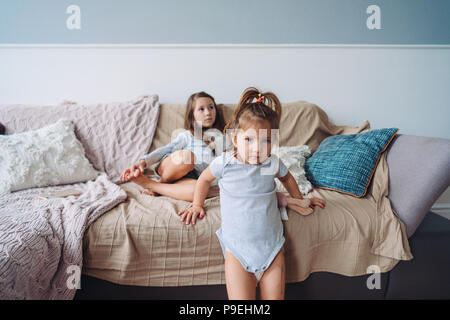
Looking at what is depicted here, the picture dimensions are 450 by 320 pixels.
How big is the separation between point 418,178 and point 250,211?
709 mm

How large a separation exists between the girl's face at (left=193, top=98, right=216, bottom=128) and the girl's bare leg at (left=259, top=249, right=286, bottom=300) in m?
0.80

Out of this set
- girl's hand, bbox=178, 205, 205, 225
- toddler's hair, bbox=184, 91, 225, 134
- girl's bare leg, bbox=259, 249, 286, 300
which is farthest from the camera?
toddler's hair, bbox=184, 91, 225, 134

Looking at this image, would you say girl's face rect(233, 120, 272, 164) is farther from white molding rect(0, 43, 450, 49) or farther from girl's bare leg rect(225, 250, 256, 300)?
white molding rect(0, 43, 450, 49)

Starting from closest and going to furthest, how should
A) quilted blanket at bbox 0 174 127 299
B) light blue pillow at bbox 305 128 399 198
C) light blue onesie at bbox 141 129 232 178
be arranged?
quilted blanket at bbox 0 174 127 299 → light blue pillow at bbox 305 128 399 198 → light blue onesie at bbox 141 129 232 178

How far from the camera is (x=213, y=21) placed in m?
1.71

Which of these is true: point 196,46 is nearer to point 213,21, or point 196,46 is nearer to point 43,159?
point 213,21

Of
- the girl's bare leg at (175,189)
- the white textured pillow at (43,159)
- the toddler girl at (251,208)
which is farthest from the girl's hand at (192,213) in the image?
the white textured pillow at (43,159)

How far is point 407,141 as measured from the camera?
1.15 metres

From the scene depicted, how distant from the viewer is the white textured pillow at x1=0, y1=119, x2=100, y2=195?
119 centimetres

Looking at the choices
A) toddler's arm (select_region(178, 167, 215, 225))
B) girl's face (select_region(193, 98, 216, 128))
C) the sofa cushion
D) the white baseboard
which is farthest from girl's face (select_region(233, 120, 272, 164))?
the white baseboard

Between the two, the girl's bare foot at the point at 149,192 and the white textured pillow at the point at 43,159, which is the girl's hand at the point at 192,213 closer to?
the girl's bare foot at the point at 149,192

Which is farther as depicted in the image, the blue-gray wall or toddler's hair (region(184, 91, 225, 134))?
the blue-gray wall

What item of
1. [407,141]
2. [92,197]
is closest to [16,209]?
[92,197]

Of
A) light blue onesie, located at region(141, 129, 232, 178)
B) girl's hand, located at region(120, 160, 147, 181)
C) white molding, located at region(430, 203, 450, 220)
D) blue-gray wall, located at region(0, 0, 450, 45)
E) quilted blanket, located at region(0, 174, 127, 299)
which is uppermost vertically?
blue-gray wall, located at region(0, 0, 450, 45)
